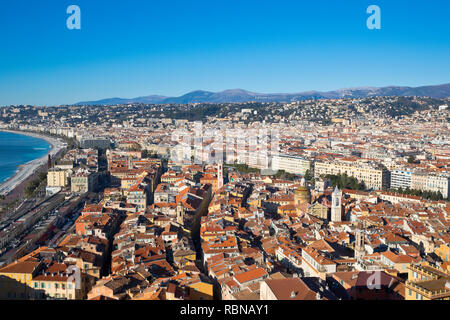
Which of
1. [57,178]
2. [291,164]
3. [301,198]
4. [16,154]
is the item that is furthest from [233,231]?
[16,154]

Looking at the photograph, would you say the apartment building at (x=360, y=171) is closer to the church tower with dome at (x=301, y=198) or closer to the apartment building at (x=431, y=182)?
the apartment building at (x=431, y=182)

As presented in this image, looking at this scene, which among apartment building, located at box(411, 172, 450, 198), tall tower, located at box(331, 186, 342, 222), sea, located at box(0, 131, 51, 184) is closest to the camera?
tall tower, located at box(331, 186, 342, 222)

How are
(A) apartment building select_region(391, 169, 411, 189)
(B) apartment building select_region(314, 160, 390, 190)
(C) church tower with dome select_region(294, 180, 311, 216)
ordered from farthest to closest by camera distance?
(B) apartment building select_region(314, 160, 390, 190) < (A) apartment building select_region(391, 169, 411, 189) < (C) church tower with dome select_region(294, 180, 311, 216)

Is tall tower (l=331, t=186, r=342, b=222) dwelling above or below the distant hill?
below

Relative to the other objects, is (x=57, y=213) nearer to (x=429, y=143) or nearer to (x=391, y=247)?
(x=391, y=247)

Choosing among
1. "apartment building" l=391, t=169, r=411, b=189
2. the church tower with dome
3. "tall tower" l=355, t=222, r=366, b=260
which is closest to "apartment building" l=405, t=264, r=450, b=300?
"tall tower" l=355, t=222, r=366, b=260

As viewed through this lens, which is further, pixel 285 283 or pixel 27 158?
pixel 27 158

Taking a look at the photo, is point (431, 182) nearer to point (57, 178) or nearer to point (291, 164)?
point (291, 164)

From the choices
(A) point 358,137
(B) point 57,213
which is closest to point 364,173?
(B) point 57,213

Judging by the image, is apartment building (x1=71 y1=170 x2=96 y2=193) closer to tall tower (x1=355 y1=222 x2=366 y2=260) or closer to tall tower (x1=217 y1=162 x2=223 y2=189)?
tall tower (x1=217 y1=162 x2=223 y2=189)
